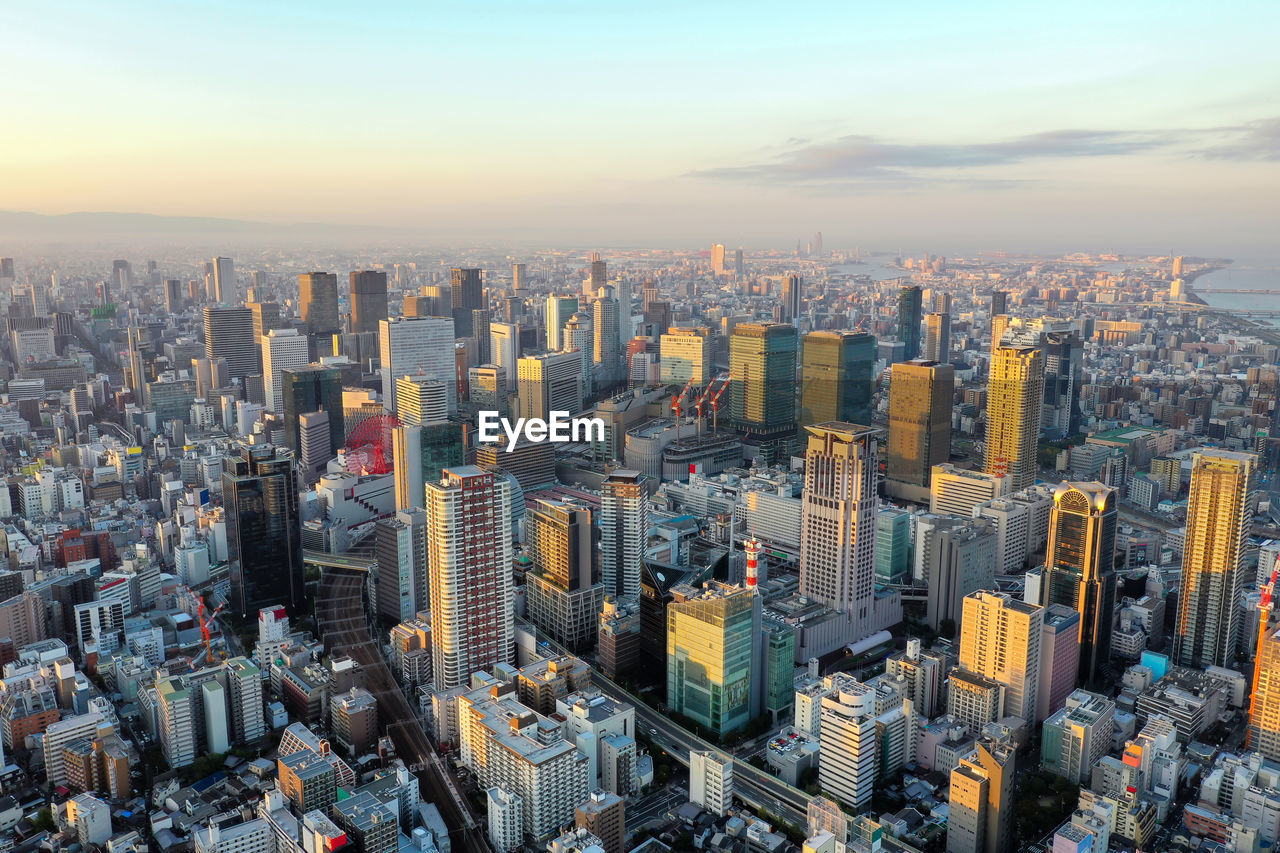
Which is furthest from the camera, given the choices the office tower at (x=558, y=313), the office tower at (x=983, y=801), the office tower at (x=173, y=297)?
the office tower at (x=173, y=297)

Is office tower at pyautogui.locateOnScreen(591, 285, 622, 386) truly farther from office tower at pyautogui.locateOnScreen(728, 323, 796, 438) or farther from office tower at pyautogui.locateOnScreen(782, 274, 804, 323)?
office tower at pyautogui.locateOnScreen(728, 323, 796, 438)

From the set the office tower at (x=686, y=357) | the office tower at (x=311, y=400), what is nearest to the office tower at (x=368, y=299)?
the office tower at (x=311, y=400)

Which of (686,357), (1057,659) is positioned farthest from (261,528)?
(686,357)

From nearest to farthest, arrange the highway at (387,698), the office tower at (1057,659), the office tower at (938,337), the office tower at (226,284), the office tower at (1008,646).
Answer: the highway at (387,698) → the office tower at (1008,646) → the office tower at (1057,659) → the office tower at (938,337) → the office tower at (226,284)

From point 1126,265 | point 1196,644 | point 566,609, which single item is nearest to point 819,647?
point 566,609

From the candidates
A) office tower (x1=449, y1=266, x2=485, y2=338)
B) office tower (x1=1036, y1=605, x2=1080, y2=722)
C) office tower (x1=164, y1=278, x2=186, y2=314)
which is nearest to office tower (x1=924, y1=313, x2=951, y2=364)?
office tower (x1=449, y1=266, x2=485, y2=338)

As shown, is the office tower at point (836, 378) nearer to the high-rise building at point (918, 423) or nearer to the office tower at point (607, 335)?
the high-rise building at point (918, 423)

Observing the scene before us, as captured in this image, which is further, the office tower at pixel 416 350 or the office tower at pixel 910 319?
A: the office tower at pixel 910 319
